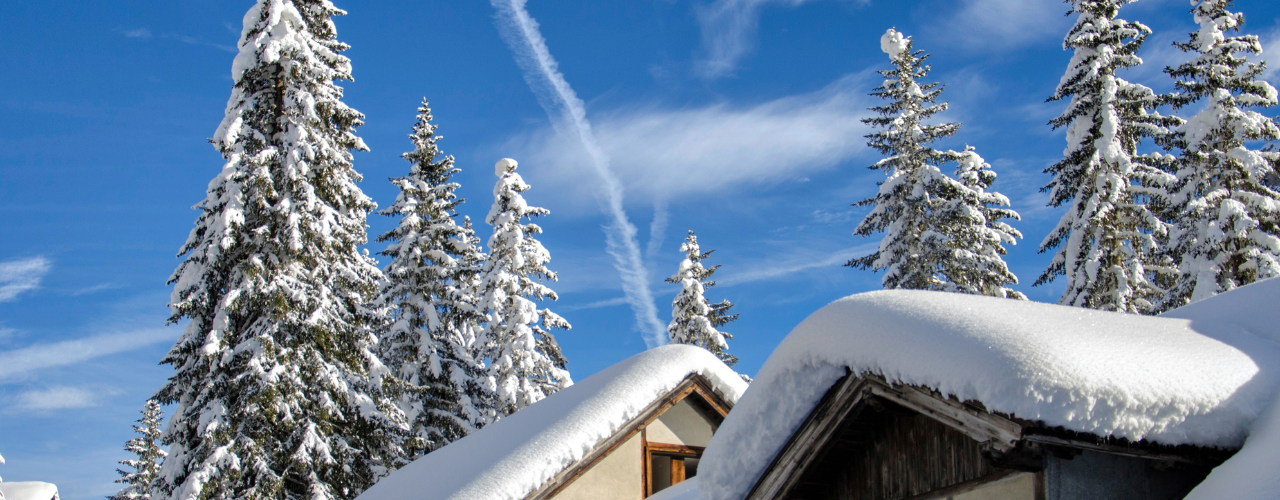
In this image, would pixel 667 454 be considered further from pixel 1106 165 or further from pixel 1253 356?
pixel 1106 165

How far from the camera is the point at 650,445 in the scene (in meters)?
12.7

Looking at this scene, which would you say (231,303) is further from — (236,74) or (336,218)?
(236,74)

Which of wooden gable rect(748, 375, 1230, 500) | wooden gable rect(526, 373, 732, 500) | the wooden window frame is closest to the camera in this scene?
wooden gable rect(748, 375, 1230, 500)

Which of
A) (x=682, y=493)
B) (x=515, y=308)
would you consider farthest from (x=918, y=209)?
(x=682, y=493)

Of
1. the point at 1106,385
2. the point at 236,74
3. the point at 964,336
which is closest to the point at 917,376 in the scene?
the point at 964,336

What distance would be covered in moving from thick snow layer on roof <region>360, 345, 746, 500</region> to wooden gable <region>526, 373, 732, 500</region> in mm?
175

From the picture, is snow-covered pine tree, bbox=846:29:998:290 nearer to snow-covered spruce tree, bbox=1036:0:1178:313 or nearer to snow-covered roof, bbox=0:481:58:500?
snow-covered spruce tree, bbox=1036:0:1178:313

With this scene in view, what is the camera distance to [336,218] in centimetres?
1777

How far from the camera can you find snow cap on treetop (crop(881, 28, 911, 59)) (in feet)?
92.6

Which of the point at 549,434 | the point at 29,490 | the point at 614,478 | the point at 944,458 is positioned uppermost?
the point at 29,490

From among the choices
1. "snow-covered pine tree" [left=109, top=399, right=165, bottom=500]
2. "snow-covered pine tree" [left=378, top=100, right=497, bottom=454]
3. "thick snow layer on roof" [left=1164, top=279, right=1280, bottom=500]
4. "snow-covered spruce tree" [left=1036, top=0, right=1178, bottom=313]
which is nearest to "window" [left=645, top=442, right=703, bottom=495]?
"thick snow layer on roof" [left=1164, top=279, right=1280, bottom=500]

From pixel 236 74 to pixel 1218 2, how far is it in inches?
1000

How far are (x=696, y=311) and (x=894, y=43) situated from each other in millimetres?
13793

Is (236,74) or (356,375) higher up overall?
(236,74)
